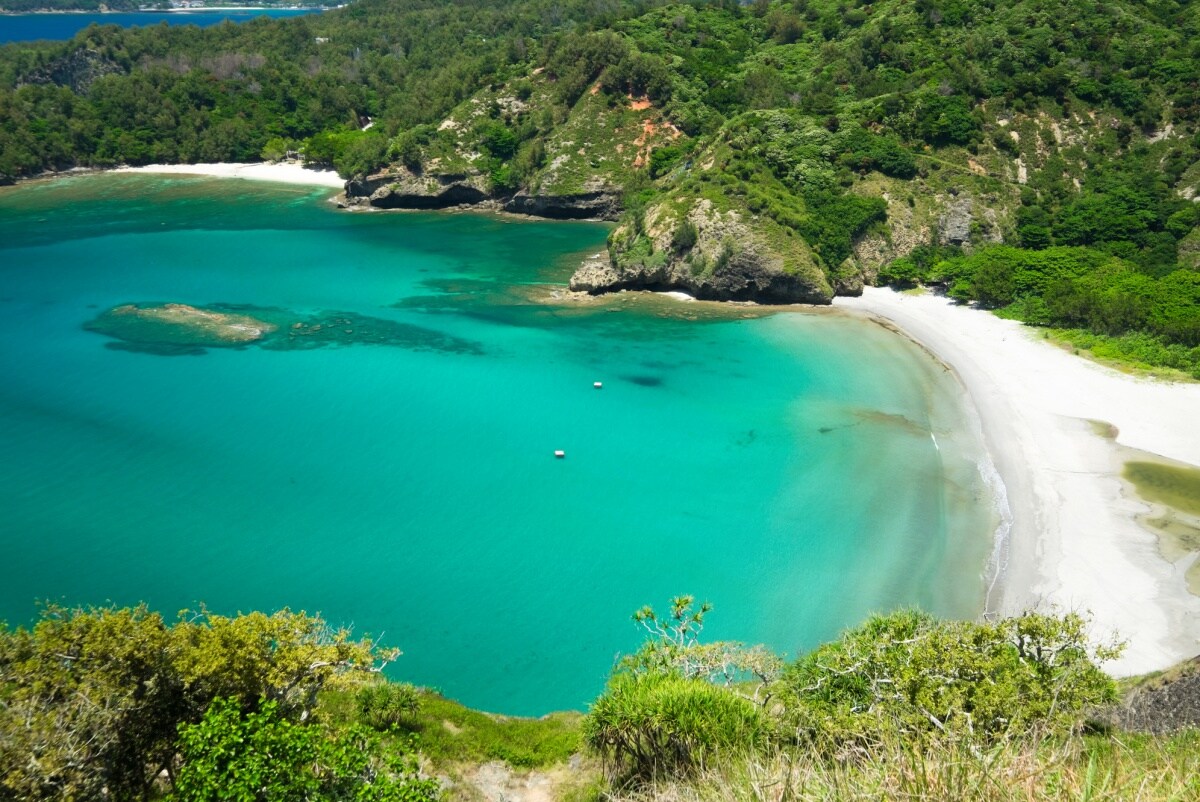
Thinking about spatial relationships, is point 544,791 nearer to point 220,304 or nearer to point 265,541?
point 265,541

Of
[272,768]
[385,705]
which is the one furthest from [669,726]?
[385,705]

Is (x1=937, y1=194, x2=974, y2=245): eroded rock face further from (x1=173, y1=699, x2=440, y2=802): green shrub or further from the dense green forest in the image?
(x1=173, y1=699, x2=440, y2=802): green shrub

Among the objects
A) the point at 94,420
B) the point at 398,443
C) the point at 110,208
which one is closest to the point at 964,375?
the point at 398,443

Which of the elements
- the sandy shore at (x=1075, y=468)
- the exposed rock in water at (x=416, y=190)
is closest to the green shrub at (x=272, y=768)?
the sandy shore at (x=1075, y=468)

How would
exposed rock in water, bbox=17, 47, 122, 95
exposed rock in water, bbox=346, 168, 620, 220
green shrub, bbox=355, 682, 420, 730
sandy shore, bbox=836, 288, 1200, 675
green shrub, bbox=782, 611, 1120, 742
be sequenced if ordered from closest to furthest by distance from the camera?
1. green shrub, bbox=782, 611, 1120, 742
2. green shrub, bbox=355, 682, 420, 730
3. sandy shore, bbox=836, 288, 1200, 675
4. exposed rock in water, bbox=346, 168, 620, 220
5. exposed rock in water, bbox=17, 47, 122, 95

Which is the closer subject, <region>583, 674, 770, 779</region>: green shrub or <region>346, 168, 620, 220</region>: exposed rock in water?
<region>583, 674, 770, 779</region>: green shrub

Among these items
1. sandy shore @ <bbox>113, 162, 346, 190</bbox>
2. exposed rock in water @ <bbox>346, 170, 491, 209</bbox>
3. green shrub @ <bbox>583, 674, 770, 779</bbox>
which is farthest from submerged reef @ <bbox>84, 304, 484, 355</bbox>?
sandy shore @ <bbox>113, 162, 346, 190</bbox>
